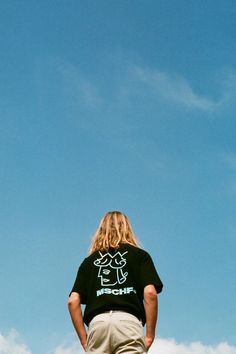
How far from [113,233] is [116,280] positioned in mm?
762

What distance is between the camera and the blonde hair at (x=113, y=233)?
799 centimetres

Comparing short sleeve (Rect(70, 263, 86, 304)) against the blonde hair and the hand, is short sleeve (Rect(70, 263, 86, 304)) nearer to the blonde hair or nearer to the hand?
the blonde hair

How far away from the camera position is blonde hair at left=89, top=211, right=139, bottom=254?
315 inches

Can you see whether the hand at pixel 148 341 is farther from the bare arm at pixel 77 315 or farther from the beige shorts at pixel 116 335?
the bare arm at pixel 77 315

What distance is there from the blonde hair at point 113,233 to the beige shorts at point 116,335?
1061mm

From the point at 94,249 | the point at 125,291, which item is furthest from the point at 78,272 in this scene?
the point at 125,291

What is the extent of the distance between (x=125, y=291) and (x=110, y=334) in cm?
59

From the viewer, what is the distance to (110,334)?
7.11 m

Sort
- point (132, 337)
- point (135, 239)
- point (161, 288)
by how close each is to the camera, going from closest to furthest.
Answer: point (132, 337) → point (161, 288) → point (135, 239)

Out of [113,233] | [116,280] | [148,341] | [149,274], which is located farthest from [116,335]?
[113,233]

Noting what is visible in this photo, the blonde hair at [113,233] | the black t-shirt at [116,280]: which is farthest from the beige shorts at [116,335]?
the blonde hair at [113,233]

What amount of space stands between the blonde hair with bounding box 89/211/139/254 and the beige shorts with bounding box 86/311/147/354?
1061mm

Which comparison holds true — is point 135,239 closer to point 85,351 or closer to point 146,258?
point 146,258

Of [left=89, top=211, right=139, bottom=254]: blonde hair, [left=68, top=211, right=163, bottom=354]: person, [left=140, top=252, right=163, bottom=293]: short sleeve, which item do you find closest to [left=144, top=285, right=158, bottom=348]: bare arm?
[left=68, top=211, right=163, bottom=354]: person
